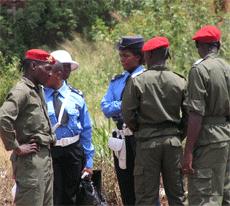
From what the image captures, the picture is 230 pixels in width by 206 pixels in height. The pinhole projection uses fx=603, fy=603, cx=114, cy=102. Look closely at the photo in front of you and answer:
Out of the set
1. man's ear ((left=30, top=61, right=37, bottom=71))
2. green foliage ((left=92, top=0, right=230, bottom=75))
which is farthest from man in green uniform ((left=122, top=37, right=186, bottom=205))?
green foliage ((left=92, top=0, right=230, bottom=75))

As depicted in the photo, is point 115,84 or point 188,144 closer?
point 188,144

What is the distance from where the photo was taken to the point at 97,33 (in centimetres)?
1391

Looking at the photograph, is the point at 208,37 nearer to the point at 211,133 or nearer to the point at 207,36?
the point at 207,36

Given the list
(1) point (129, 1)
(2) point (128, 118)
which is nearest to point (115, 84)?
(2) point (128, 118)

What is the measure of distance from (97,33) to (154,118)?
9.19m

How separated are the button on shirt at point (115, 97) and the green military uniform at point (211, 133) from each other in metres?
0.70

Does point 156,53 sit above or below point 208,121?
above

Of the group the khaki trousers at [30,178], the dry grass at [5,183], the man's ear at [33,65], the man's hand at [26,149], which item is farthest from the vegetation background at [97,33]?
the man's ear at [33,65]

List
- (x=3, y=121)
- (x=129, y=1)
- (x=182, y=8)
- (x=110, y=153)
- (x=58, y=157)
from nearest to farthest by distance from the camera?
1. (x=3, y=121)
2. (x=58, y=157)
3. (x=110, y=153)
4. (x=182, y=8)
5. (x=129, y=1)

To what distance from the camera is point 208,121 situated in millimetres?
4859

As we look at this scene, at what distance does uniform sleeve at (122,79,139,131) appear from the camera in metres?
4.94

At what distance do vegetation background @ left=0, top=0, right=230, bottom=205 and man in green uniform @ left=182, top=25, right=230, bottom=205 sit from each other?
1563mm

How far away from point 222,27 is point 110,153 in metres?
5.91

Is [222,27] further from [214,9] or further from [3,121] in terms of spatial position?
[3,121]
